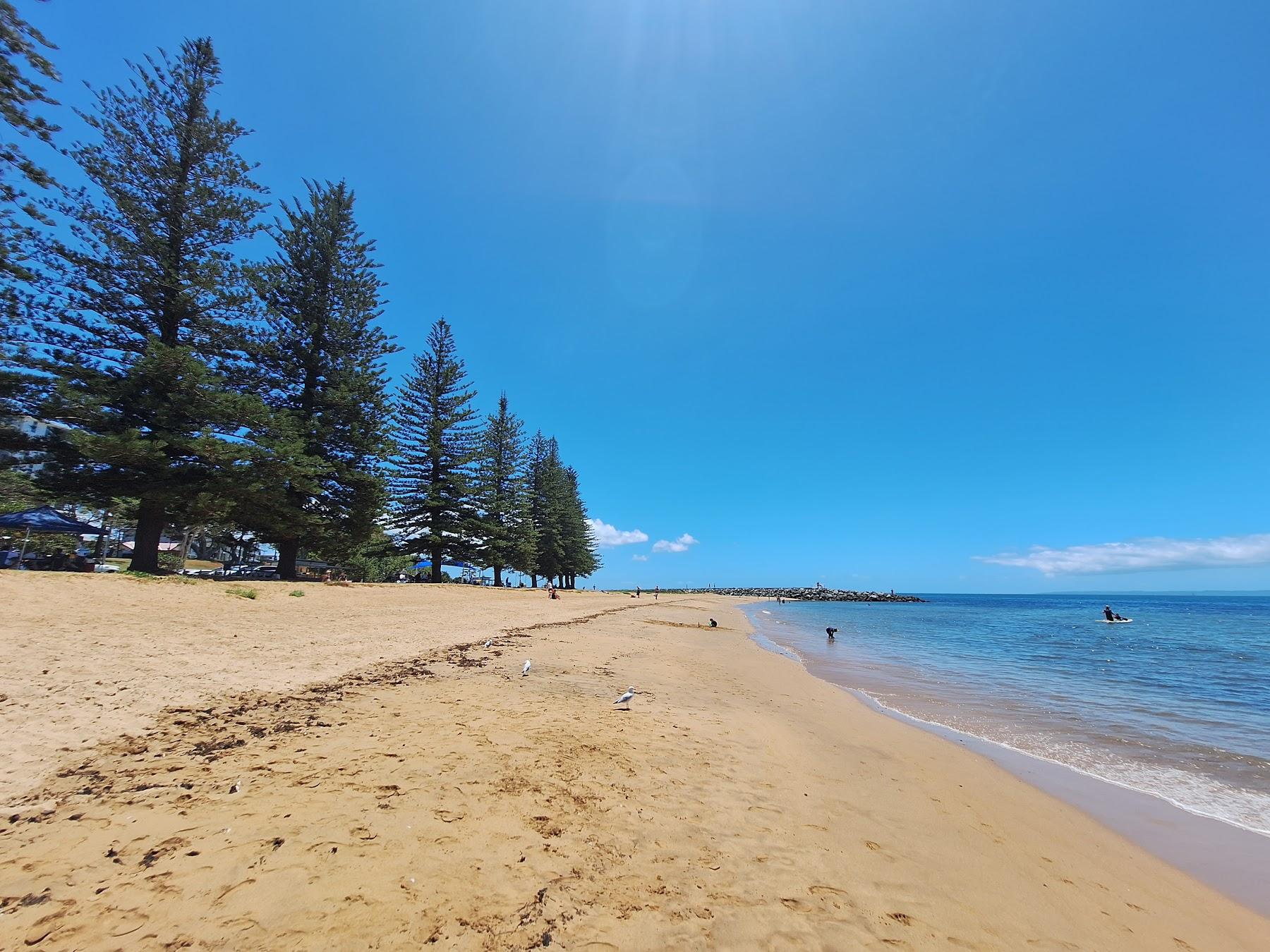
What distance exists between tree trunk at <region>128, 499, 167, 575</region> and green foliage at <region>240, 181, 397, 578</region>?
225cm

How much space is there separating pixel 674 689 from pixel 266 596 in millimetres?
11884

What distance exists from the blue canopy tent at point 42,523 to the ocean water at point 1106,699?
81.2ft

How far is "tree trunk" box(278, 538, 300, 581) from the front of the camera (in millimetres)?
19469

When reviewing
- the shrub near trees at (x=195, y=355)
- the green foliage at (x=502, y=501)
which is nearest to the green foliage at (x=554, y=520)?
the green foliage at (x=502, y=501)

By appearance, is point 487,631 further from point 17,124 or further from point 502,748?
point 17,124

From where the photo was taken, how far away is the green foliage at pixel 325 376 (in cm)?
1820

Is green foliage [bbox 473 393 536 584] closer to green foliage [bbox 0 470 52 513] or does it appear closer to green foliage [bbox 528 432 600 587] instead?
green foliage [bbox 528 432 600 587]

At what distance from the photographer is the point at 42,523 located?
52.5 ft

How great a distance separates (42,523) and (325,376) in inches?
386

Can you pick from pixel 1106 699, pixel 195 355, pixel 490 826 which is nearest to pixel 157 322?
pixel 195 355

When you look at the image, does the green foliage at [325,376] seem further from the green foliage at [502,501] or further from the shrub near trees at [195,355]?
the green foliage at [502,501]

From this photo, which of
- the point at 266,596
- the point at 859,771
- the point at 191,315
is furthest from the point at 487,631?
the point at 191,315

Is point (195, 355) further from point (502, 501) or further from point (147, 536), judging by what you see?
point (502, 501)

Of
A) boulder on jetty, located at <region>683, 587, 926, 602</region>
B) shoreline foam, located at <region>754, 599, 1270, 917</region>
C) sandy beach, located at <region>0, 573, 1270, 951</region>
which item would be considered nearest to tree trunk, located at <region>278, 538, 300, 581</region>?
sandy beach, located at <region>0, 573, 1270, 951</region>
